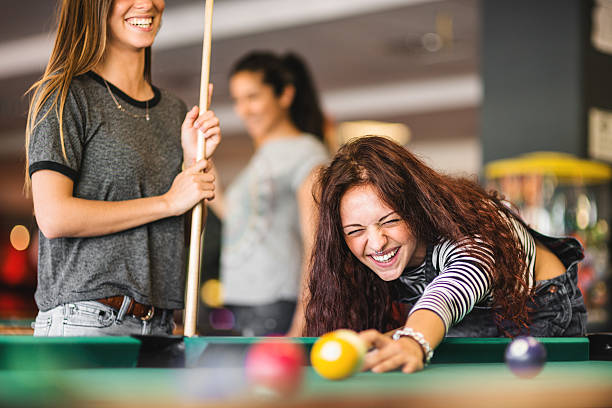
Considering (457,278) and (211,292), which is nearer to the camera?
(457,278)

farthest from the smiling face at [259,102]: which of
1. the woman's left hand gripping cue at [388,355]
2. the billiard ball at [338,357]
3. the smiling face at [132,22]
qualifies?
the billiard ball at [338,357]

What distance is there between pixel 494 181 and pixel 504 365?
2.38 m

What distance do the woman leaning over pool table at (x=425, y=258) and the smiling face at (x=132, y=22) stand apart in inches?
22.9

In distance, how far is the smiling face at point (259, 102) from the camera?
329 cm

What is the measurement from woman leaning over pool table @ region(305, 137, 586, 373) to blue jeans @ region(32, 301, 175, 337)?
0.53 m

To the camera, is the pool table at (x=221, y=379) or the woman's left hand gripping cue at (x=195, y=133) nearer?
the pool table at (x=221, y=379)

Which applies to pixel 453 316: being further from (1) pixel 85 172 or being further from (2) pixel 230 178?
(2) pixel 230 178

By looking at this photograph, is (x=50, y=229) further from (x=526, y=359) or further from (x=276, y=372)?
(x=526, y=359)

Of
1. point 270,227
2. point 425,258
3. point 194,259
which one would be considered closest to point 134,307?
point 194,259

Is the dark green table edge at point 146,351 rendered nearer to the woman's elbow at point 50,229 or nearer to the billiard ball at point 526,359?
the billiard ball at point 526,359

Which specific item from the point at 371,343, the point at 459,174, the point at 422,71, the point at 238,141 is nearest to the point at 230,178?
the point at 238,141

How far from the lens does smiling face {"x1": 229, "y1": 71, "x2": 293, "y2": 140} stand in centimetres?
329

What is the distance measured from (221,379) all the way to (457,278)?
676 millimetres

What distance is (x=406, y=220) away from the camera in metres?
1.73
